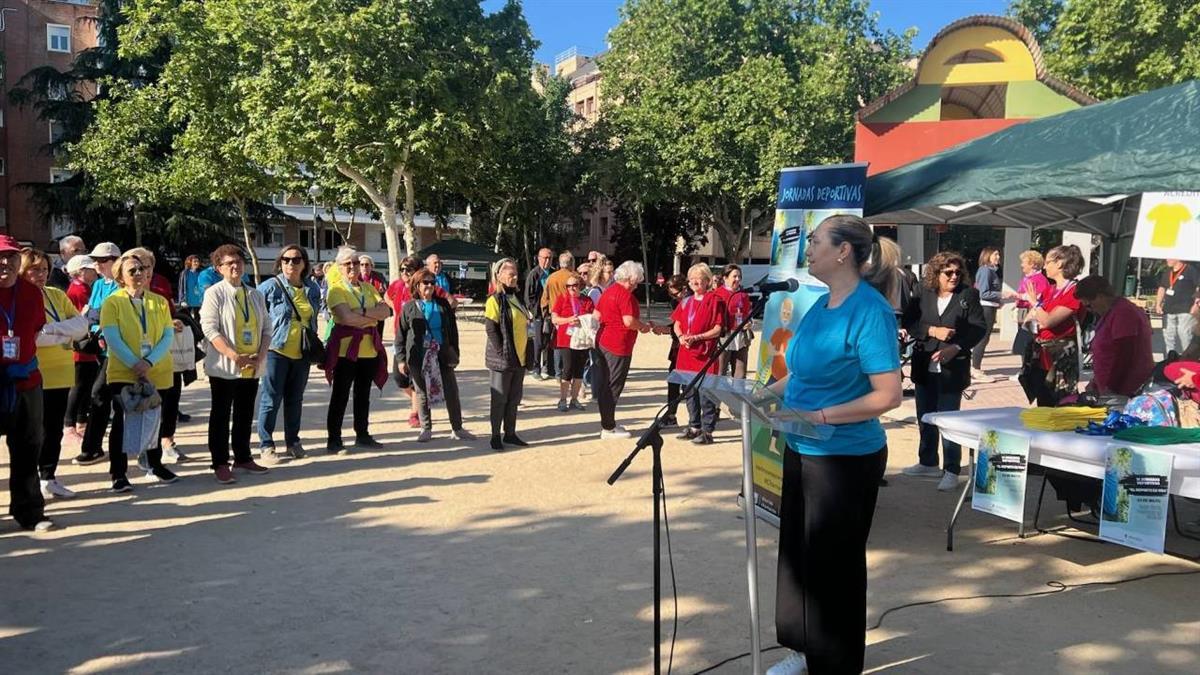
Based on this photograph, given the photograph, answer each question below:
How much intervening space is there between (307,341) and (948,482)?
5.33m

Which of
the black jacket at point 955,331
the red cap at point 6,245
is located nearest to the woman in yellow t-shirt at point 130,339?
the red cap at point 6,245

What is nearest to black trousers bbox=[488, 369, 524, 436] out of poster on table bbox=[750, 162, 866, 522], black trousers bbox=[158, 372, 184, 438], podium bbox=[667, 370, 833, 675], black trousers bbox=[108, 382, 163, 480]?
poster on table bbox=[750, 162, 866, 522]

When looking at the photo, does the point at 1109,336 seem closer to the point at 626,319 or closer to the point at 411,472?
the point at 626,319

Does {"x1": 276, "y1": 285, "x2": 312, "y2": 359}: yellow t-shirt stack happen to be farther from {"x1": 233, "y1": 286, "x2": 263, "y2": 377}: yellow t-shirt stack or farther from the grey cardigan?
the grey cardigan

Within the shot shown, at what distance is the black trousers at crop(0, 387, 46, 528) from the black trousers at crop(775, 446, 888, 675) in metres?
4.58

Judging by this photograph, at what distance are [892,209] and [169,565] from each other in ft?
18.2

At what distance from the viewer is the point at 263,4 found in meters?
19.0

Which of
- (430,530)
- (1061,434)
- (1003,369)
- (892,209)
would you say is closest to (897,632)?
(1061,434)

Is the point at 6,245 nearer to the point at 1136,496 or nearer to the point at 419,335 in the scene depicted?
the point at 419,335

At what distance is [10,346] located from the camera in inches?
197

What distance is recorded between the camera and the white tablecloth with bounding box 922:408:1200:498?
4.15m

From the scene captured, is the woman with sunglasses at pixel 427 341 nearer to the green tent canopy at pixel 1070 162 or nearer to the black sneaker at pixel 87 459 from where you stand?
the black sneaker at pixel 87 459

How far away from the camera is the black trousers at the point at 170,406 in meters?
6.89

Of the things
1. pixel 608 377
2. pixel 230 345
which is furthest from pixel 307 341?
pixel 608 377
